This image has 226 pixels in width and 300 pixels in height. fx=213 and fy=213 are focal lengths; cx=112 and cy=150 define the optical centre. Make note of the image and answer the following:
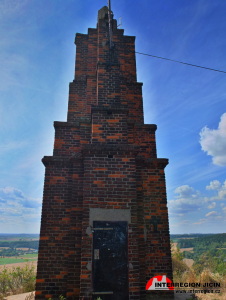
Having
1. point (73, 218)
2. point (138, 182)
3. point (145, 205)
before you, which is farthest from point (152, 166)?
point (73, 218)

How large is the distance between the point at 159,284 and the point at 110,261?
1.52m

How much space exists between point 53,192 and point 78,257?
163 cm

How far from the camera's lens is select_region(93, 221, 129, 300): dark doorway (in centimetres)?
411

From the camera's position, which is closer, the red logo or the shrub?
the red logo

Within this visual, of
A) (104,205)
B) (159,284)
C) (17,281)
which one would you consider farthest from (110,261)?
(17,281)

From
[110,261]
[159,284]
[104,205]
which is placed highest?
[104,205]

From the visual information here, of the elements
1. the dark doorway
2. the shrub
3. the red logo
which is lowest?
the shrub

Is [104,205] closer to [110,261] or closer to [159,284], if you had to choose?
[110,261]

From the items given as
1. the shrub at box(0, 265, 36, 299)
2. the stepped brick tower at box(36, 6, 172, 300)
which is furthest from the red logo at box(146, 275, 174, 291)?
the shrub at box(0, 265, 36, 299)

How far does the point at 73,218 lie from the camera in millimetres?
5012

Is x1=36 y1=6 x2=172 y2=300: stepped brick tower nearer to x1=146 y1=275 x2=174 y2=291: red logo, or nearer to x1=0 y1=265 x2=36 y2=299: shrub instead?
x1=146 y1=275 x2=174 y2=291: red logo

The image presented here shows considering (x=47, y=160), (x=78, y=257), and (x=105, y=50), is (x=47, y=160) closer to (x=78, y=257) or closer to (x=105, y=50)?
(x=78, y=257)

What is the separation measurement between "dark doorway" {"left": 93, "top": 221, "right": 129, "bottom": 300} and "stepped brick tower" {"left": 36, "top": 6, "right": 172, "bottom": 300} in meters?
0.02

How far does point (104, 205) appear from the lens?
4.62 meters
